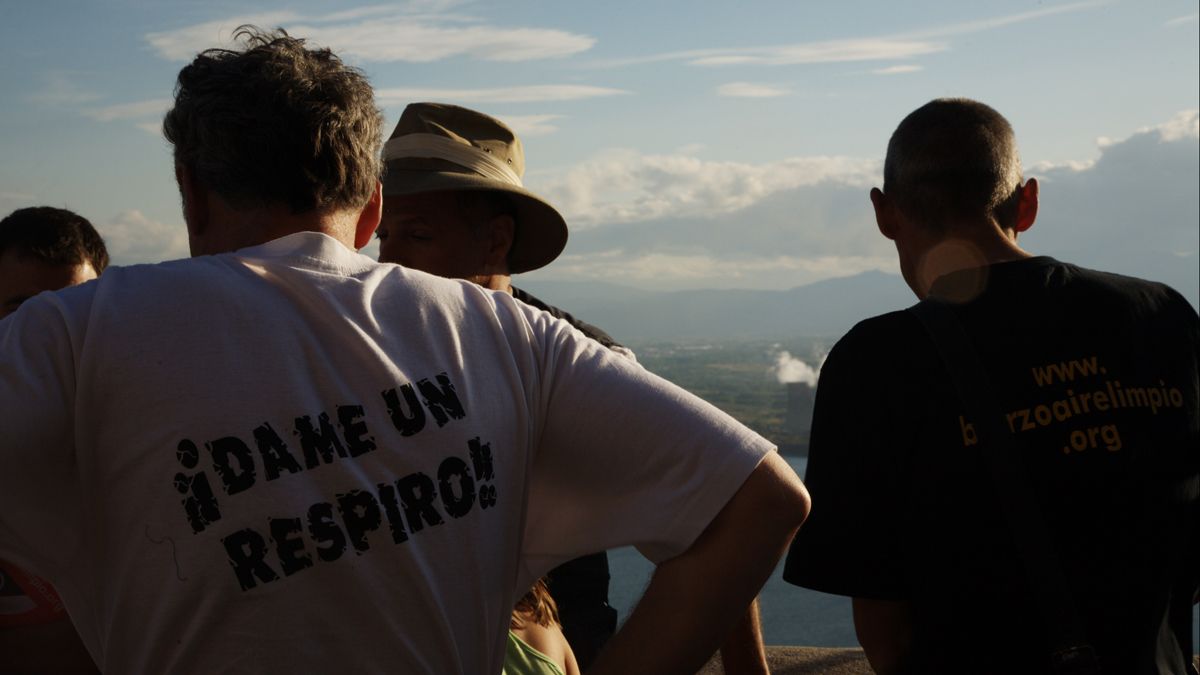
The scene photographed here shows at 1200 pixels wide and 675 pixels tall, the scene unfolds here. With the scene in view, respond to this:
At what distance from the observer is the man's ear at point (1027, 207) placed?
105 inches

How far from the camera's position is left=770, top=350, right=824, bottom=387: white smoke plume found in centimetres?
4982

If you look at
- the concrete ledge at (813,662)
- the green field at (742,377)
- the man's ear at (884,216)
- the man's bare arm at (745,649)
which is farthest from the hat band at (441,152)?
the green field at (742,377)

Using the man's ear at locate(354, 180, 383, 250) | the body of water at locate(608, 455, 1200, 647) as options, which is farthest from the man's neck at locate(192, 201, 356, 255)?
the body of water at locate(608, 455, 1200, 647)

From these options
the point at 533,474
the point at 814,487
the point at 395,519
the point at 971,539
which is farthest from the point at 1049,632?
the point at 395,519

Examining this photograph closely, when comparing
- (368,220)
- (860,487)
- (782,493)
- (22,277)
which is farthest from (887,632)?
(22,277)

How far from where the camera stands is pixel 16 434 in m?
1.37

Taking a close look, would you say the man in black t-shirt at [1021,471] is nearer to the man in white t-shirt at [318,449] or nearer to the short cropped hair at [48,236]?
the man in white t-shirt at [318,449]

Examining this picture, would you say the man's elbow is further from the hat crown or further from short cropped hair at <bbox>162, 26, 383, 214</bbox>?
the hat crown

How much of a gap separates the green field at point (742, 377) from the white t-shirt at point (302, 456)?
28743mm

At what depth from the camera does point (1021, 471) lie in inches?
88.6

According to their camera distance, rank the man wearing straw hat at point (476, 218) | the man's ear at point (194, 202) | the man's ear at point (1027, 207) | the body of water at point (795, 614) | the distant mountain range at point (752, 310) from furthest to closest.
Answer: the distant mountain range at point (752, 310) < the body of water at point (795, 614) < the man wearing straw hat at point (476, 218) < the man's ear at point (1027, 207) < the man's ear at point (194, 202)

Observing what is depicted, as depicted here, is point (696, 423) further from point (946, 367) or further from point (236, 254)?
point (946, 367)

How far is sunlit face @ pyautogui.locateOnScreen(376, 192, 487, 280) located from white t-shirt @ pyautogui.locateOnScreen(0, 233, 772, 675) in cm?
185

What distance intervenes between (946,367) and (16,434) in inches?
70.5
